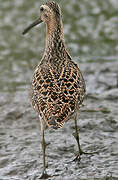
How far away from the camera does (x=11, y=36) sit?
55.7 ft

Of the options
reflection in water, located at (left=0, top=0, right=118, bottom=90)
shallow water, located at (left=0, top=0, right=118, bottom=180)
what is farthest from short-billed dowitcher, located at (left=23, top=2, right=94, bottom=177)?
reflection in water, located at (left=0, top=0, right=118, bottom=90)

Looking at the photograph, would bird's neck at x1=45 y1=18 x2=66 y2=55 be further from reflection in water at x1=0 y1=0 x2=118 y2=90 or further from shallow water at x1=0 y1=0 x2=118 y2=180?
reflection in water at x1=0 y1=0 x2=118 y2=90

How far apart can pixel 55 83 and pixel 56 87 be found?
5.0 inches

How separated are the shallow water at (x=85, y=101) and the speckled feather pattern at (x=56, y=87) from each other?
1057 mm

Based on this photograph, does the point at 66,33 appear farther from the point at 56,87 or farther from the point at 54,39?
the point at 56,87

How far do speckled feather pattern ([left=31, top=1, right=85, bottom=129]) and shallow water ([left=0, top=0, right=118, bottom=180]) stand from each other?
1057mm

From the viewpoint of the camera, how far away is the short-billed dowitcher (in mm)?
7289

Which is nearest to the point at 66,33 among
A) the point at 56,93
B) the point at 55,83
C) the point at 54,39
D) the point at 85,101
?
the point at 85,101

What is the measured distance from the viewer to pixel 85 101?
11742mm

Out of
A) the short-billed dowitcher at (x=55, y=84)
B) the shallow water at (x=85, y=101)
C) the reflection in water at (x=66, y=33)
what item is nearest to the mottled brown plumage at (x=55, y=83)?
the short-billed dowitcher at (x=55, y=84)

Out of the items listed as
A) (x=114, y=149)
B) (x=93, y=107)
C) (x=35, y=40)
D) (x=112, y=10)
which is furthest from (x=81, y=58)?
(x=114, y=149)

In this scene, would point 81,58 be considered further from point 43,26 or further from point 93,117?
point 93,117

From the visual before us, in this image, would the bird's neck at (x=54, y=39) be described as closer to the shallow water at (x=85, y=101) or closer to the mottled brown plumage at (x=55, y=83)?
the mottled brown plumage at (x=55, y=83)

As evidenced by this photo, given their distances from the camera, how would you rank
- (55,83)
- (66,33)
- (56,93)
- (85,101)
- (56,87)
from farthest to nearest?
(66,33), (85,101), (55,83), (56,87), (56,93)
